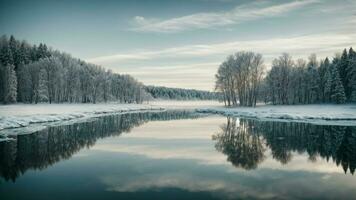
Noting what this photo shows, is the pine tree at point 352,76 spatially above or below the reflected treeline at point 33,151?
above

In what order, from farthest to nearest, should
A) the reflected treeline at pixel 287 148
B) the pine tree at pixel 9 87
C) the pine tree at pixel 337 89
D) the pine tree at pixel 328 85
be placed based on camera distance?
the pine tree at pixel 328 85
the pine tree at pixel 9 87
the pine tree at pixel 337 89
the reflected treeline at pixel 287 148

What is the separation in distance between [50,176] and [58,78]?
260ft

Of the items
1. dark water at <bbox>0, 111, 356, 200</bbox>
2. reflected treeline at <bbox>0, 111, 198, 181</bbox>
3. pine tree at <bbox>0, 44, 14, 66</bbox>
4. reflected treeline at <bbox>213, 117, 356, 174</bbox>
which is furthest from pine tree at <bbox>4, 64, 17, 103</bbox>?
reflected treeline at <bbox>213, 117, 356, 174</bbox>

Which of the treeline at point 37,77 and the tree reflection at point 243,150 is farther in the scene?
the treeline at point 37,77

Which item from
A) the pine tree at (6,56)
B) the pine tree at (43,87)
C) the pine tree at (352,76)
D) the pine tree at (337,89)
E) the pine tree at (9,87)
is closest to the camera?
the pine tree at (352,76)

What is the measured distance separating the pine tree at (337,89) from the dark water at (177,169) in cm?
5853

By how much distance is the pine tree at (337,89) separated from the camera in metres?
75.4

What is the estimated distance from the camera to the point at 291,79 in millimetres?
85750

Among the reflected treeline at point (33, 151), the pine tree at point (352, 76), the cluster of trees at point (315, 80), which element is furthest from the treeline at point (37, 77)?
the pine tree at point (352, 76)

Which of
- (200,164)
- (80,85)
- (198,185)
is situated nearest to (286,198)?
(198,185)

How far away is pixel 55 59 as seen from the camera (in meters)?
88.4

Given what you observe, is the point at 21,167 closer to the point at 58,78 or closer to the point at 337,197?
the point at 337,197

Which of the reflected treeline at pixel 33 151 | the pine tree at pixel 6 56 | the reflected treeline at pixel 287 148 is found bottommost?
the reflected treeline at pixel 287 148

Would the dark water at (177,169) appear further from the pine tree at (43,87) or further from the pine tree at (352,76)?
the pine tree at (43,87)
